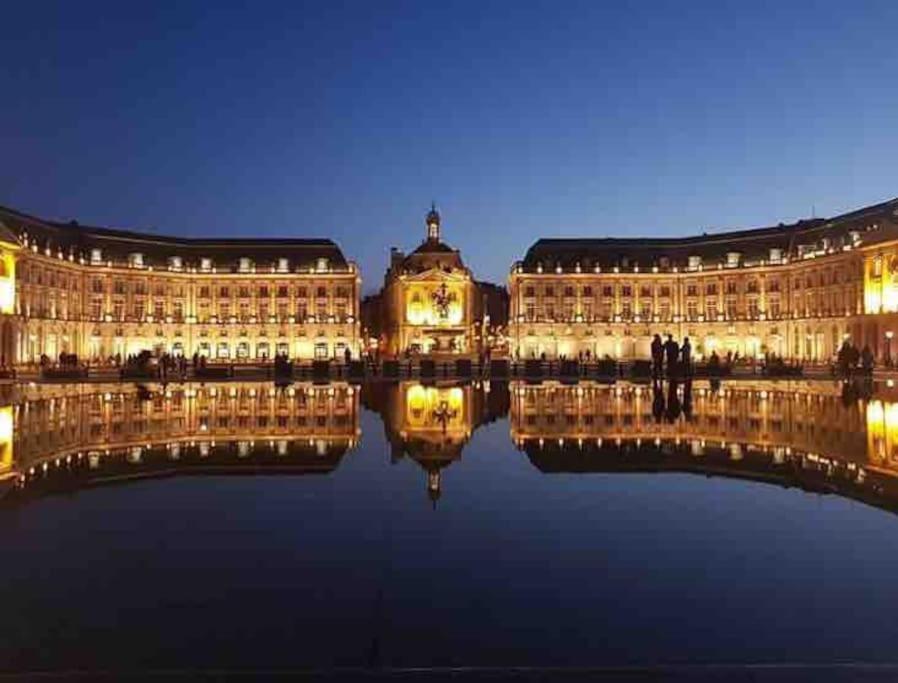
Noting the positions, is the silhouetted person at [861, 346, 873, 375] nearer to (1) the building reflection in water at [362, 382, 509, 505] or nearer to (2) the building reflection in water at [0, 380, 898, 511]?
(2) the building reflection in water at [0, 380, 898, 511]

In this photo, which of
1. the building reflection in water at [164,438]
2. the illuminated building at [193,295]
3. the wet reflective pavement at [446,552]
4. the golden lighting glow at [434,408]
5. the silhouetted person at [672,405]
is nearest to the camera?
the wet reflective pavement at [446,552]

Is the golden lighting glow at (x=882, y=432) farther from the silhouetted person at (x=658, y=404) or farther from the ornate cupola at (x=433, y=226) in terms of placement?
the ornate cupola at (x=433, y=226)

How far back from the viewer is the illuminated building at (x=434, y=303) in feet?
343

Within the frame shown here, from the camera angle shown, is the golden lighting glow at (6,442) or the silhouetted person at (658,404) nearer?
the golden lighting glow at (6,442)

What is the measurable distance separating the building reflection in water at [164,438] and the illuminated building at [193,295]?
68114 millimetres

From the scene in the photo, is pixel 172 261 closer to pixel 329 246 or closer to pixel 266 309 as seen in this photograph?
pixel 266 309

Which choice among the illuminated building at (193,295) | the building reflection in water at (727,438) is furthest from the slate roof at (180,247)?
the building reflection in water at (727,438)

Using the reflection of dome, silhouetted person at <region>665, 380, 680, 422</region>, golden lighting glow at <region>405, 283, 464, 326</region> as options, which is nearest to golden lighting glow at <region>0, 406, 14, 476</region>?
the reflection of dome

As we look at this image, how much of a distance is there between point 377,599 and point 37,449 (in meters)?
10.3

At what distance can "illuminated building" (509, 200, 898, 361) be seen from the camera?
95.0 metres

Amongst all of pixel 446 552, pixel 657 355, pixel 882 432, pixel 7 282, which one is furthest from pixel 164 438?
pixel 7 282

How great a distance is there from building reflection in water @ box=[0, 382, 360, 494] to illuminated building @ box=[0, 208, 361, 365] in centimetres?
6811

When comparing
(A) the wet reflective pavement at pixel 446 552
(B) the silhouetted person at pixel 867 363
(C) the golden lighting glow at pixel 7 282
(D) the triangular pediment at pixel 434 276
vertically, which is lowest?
(A) the wet reflective pavement at pixel 446 552

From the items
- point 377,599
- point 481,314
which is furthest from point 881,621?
point 481,314
